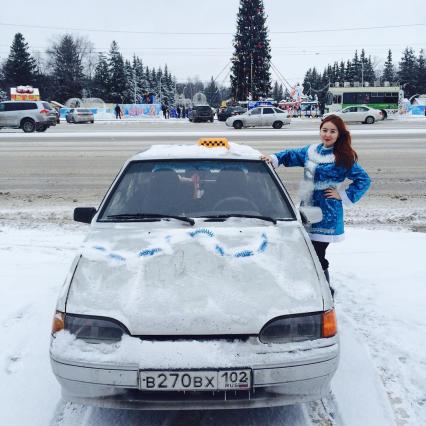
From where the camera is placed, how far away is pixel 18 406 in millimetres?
3029

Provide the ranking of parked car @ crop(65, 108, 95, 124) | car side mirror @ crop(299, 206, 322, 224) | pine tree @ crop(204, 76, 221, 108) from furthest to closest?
pine tree @ crop(204, 76, 221, 108), parked car @ crop(65, 108, 95, 124), car side mirror @ crop(299, 206, 322, 224)

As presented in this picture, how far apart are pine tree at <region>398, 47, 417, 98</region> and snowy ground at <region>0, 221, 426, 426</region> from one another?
303 ft

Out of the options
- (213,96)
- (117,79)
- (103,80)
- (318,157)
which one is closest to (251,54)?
(117,79)

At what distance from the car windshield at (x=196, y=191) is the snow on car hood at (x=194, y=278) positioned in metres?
0.27

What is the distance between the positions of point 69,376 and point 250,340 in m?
0.93

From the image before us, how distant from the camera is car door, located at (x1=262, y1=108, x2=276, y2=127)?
32.6m

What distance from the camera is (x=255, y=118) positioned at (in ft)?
107

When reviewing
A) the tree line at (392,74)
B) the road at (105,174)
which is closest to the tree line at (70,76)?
the tree line at (392,74)

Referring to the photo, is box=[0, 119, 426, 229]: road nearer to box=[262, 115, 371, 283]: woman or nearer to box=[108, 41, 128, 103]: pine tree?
box=[262, 115, 371, 283]: woman

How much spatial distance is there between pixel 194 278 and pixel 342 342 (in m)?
1.63

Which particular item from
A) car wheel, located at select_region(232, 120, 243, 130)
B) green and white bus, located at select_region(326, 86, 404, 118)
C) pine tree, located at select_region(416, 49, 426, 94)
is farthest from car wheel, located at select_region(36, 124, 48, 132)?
pine tree, located at select_region(416, 49, 426, 94)

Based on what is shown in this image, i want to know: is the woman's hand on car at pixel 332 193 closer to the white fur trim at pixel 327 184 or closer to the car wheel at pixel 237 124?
the white fur trim at pixel 327 184

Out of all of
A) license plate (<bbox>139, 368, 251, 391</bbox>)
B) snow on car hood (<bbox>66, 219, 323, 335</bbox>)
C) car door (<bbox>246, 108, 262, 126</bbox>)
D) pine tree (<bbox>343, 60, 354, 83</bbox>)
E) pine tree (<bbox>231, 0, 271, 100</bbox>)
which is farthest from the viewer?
pine tree (<bbox>343, 60, 354, 83</bbox>)

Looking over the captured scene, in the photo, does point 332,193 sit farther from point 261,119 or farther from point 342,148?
point 261,119
